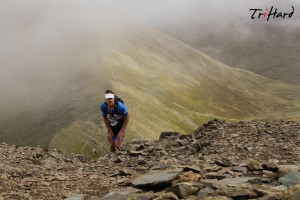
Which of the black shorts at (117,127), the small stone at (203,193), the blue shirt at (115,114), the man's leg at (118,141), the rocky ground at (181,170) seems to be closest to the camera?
the small stone at (203,193)

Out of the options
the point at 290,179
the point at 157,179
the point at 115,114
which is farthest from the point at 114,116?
the point at 290,179

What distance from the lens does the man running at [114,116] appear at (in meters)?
21.2

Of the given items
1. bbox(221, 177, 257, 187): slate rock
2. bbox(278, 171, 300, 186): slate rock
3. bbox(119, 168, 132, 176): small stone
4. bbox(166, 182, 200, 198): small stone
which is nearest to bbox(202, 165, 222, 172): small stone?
bbox(221, 177, 257, 187): slate rock

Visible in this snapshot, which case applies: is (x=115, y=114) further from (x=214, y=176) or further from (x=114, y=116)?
(x=214, y=176)

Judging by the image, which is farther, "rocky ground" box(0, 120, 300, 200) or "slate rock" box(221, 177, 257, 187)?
"slate rock" box(221, 177, 257, 187)

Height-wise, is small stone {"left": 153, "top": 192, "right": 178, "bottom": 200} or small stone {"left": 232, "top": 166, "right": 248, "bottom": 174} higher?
small stone {"left": 232, "top": 166, "right": 248, "bottom": 174}

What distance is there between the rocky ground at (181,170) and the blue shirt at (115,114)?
6.14 feet

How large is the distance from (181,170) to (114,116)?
8.70 m

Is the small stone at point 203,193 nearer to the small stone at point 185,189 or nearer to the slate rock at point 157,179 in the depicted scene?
the small stone at point 185,189

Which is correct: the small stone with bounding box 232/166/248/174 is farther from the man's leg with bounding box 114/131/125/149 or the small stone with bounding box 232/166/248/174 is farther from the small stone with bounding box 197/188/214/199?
the man's leg with bounding box 114/131/125/149

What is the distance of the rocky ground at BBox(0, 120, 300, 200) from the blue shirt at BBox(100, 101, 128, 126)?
187 cm

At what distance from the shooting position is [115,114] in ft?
72.2

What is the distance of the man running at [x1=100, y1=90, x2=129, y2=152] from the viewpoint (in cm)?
2122

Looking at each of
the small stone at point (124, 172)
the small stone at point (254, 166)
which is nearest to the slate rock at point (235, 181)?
the small stone at point (254, 166)
